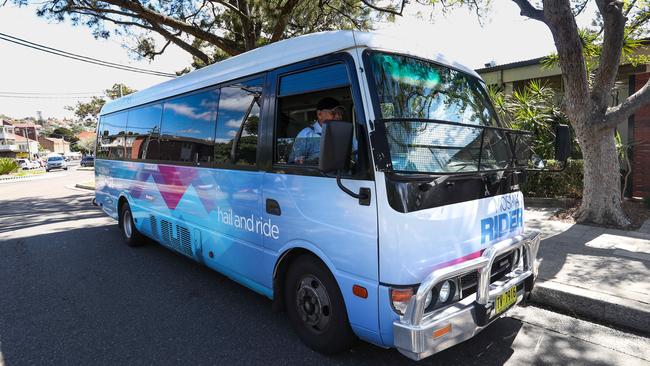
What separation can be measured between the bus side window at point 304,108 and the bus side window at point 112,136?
187 inches

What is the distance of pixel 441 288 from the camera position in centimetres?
262

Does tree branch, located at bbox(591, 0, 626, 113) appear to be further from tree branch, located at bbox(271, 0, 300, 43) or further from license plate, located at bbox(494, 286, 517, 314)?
tree branch, located at bbox(271, 0, 300, 43)

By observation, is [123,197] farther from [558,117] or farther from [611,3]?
[558,117]

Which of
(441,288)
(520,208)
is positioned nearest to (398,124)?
(441,288)

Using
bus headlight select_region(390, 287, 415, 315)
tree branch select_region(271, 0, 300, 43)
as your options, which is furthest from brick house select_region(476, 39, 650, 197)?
bus headlight select_region(390, 287, 415, 315)

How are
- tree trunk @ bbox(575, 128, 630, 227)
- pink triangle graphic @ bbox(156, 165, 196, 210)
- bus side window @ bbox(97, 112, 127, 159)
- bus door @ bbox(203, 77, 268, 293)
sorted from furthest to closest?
bus side window @ bbox(97, 112, 127, 159) → tree trunk @ bbox(575, 128, 630, 227) → pink triangle graphic @ bbox(156, 165, 196, 210) → bus door @ bbox(203, 77, 268, 293)

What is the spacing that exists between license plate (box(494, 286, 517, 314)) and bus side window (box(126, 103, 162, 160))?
4.75 metres

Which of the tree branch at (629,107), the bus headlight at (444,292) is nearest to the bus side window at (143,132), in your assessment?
the bus headlight at (444,292)

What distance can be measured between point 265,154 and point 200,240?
172 cm

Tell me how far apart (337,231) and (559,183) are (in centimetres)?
759

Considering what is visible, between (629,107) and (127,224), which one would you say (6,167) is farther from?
(629,107)

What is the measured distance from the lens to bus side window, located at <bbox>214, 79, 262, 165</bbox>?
12.1 feet

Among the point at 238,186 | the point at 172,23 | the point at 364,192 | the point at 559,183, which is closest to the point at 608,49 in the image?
the point at 559,183

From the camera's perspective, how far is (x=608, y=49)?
20.4ft
